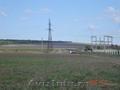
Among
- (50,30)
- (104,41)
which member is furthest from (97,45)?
(50,30)

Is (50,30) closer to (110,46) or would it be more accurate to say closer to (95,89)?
(110,46)

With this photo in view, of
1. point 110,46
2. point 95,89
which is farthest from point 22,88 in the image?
point 110,46

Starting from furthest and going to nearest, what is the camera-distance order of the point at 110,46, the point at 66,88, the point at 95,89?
the point at 110,46 → the point at 66,88 → the point at 95,89

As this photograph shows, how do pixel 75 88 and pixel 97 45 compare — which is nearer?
pixel 75 88

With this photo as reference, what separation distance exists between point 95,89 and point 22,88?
199 centimetres

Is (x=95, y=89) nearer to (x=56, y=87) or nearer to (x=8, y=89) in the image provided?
(x=56, y=87)

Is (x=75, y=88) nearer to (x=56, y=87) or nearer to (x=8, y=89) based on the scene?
(x=56, y=87)

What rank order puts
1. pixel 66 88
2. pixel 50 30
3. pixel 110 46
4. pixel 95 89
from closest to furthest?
pixel 95 89
pixel 66 88
pixel 50 30
pixel 110 46

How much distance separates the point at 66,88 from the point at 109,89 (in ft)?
3.96

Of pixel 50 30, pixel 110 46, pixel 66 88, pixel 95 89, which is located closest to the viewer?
pixel 95 89

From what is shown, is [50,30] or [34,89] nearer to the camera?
[34,89]

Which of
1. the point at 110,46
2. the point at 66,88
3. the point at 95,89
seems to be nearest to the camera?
the point at 95,89

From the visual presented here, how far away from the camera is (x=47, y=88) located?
415 inches

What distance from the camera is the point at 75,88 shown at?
10352 millimetres
